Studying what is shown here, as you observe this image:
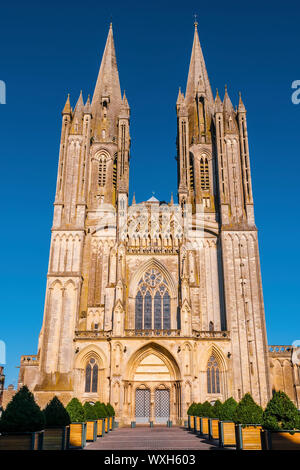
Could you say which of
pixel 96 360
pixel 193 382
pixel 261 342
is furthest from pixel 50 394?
pixel 261 342

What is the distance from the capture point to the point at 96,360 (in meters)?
30.7

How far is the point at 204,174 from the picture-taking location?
40.0 m

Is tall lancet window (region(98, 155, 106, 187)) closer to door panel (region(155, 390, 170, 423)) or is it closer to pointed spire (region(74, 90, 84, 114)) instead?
pointed spire (region(74, 90, 84, 114))

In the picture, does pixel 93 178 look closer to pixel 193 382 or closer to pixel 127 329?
pixel 127 329

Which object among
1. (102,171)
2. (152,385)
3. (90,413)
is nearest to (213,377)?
(152,385)

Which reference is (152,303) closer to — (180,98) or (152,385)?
(152,385)

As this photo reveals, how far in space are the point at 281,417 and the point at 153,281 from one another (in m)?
22.3

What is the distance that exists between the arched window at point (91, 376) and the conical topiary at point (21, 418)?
1875 centimetres

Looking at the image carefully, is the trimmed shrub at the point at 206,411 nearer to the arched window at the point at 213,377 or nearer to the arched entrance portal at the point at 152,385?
the arched entrance portal at the point at 152,385

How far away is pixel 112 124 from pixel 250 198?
1678cm

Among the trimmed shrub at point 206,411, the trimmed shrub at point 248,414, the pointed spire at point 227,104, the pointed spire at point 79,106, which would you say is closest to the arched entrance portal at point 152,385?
the trimmed shrub at point 206,411

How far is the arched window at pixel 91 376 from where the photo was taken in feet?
99.2

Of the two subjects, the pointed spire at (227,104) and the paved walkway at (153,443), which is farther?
the pointed spire at (227,104)

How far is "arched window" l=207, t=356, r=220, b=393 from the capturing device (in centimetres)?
3050
